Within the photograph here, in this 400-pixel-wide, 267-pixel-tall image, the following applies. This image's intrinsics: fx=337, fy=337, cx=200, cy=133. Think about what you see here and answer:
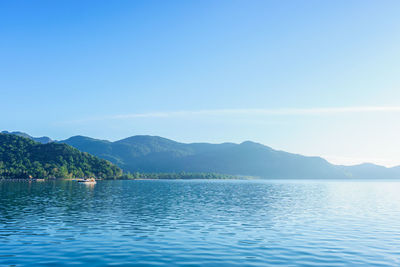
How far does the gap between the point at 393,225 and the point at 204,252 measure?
130 ft

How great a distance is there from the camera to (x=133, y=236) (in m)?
43.2

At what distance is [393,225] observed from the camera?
57.8 metres

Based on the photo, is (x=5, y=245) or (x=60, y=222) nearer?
(x=5, y=245)

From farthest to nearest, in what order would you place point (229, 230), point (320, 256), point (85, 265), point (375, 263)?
point (229, 230) → point (320, 256) → point (375, 263) → point (85, 265)

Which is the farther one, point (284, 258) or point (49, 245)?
point (49, 245)

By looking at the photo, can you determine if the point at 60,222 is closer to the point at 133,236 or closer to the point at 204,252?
the point at 133,236

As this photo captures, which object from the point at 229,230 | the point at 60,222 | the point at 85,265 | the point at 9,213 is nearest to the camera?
the point at 85,265

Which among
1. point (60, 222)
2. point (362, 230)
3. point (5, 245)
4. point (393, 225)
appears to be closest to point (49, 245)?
point (5, 245)

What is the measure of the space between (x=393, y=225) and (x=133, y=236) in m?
44.2

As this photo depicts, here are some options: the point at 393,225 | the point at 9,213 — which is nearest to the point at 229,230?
the point at 393,225

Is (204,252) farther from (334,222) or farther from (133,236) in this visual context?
(334,222)

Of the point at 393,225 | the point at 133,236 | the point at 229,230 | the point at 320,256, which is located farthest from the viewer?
the point at 393,225

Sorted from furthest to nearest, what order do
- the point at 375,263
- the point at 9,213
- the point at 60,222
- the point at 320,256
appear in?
the point at 9,213, the point at 60,222, the point at 320,256, the point at 375,263

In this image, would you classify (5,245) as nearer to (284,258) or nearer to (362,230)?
(284,258)
